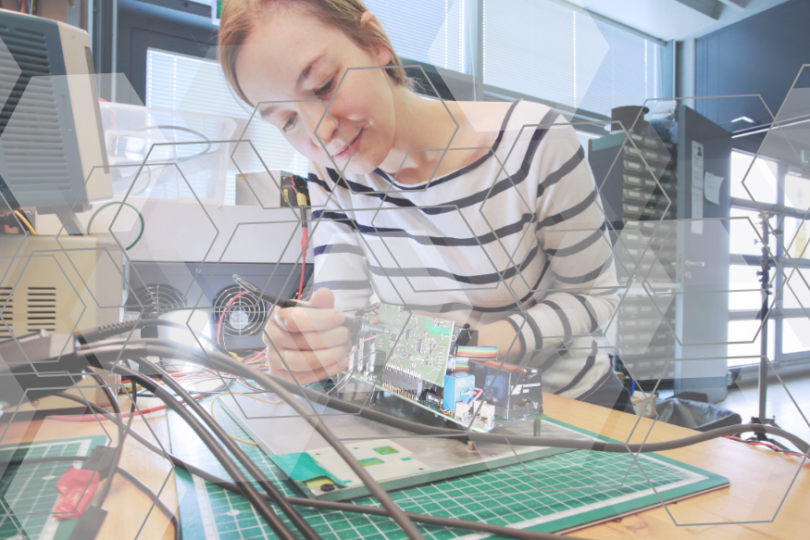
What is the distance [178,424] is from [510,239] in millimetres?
240

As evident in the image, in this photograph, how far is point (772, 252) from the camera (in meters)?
0.23

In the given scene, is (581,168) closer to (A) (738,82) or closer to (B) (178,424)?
(A) (738,82)

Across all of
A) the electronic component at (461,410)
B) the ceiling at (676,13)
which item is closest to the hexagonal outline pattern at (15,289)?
the electronic component at (461,410)

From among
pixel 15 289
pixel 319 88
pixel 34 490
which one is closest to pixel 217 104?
pixel 319 88

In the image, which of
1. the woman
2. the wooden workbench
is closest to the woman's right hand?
the woman

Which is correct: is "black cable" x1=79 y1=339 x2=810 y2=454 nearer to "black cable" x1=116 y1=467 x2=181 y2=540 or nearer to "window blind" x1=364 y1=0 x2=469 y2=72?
"black cable" x1=116 y1=467 x2=181 y2=540

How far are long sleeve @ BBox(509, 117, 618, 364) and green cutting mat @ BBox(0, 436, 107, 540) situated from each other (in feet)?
0.96

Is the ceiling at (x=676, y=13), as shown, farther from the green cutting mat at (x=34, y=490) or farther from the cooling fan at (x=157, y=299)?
the green cutting mat at (x=34, y=490)

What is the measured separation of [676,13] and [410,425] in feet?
0.99

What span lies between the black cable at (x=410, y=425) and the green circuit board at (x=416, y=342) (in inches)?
1.3

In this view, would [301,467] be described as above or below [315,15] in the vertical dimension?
below

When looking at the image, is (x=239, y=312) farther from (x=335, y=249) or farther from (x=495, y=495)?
(x=495, y=495)

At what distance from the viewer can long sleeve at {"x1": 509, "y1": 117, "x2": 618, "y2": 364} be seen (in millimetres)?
233

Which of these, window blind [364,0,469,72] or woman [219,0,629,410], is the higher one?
window blind [364,0,469,72]
